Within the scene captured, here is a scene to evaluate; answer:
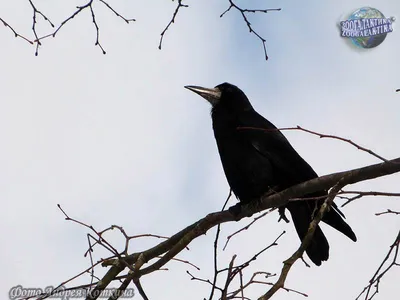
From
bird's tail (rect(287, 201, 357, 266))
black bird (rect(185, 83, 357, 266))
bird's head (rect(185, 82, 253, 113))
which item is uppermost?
bird's head (rect(185, 82, 253, 113))

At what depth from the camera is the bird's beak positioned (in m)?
6.55

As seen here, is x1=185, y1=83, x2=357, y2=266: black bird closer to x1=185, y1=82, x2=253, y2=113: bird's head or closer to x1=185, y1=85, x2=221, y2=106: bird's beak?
x1=185, y1=82, x2=253, y2=113: bird's head

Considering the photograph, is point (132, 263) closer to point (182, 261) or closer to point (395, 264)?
point (182, 261)

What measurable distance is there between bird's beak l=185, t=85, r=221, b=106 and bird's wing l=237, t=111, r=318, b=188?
700 mm

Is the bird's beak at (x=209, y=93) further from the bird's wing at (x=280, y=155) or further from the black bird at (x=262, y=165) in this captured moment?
the bird's wing at (x=280, y=155)

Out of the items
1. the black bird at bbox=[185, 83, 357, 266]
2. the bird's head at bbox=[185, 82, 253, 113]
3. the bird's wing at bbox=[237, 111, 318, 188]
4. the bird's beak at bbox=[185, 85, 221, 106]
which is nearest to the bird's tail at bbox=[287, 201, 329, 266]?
the black bird at bbox=[185, 83, 357, 266]

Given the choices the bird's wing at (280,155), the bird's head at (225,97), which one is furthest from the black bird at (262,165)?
the bird's head at (225,97)

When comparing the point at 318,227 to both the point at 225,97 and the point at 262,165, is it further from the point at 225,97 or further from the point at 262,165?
the point at 225,97

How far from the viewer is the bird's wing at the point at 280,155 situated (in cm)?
537

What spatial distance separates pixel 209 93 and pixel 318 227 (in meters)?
2.00

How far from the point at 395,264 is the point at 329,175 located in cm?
66

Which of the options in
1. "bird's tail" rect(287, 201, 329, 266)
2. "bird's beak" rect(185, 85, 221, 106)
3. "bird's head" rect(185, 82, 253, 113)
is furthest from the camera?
"bird's beak" rect(185, 85, 221, 106)

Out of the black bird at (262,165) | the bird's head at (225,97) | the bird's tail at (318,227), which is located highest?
the bird's head at (225,97)

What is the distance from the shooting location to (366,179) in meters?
3.84
